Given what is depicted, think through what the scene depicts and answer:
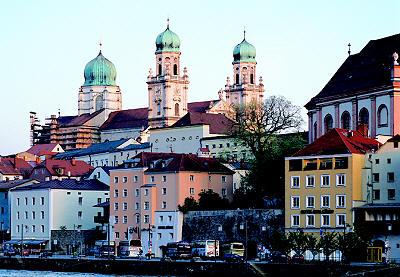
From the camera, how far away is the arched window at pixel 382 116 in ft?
331

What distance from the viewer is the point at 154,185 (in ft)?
337

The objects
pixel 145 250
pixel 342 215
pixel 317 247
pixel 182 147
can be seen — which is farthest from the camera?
pixel 182 147

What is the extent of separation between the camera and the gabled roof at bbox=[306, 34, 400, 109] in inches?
4072

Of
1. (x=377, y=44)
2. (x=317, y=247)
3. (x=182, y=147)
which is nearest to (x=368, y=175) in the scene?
(x=317, y=247)

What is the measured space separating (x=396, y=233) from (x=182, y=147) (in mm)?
84637

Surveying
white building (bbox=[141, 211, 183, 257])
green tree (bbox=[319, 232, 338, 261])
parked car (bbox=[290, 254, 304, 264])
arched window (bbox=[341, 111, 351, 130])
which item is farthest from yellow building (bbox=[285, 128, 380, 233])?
arched window (bbox=[341, 111, 351, 130])

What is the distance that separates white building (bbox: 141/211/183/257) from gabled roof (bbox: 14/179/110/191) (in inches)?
686

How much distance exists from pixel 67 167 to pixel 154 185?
37.2 metres

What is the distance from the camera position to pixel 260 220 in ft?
302

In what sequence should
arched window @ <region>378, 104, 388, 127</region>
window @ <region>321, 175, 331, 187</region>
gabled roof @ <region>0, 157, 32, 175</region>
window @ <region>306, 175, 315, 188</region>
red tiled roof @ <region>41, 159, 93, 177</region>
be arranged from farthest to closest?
gabled roof @ <region>0, 157, 32, 175</region> < red tiled roof @ <region>41, 159, 93, 177</region> < arched window @ <region>378, 104, 388, 127</region> < window @ <region>306, 175, 315, 188</region> < window @ <region>321, 175, 331, 187</region>

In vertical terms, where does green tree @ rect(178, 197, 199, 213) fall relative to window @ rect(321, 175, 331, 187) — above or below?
below

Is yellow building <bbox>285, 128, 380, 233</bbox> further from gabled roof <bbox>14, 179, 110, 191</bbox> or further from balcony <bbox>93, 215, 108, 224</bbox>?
gabled roof <bbox>14, 179, 110, 191</bbox>

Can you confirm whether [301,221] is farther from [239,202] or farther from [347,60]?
[347,60]

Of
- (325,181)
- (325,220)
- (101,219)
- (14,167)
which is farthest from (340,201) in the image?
(14,167)
